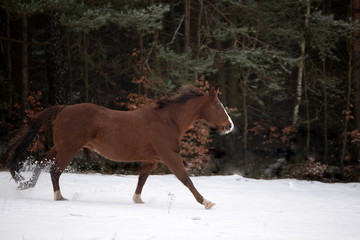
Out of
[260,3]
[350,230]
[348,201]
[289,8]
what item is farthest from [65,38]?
[350,230]

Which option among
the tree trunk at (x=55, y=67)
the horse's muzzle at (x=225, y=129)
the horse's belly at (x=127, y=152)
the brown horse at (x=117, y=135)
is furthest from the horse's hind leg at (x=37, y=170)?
the tree trunk at (x=55, y=67)

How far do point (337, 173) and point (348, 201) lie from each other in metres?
6.33

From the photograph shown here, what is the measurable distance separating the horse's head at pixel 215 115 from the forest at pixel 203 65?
6.06 m

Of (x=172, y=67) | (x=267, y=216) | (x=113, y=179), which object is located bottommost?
(x=113, y=179)

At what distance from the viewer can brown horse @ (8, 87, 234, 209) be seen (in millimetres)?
6953

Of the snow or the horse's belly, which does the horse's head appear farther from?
the snow

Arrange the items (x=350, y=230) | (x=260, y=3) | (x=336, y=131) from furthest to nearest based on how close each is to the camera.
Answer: (x=336, y=131), (x=260, y=3), (x=350, y=230)

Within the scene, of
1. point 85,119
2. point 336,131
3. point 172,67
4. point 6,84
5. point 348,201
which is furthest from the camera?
point 336,131

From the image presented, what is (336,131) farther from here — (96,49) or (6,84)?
(6,84)

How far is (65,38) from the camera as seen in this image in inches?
679

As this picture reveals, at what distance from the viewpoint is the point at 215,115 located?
7.52 meters

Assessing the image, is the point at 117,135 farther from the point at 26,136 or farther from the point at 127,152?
the point at 26,136

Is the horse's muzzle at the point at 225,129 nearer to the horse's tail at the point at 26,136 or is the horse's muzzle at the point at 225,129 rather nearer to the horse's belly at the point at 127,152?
the horse's belly at the point at 127,152

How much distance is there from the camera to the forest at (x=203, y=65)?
14039 millimetres
